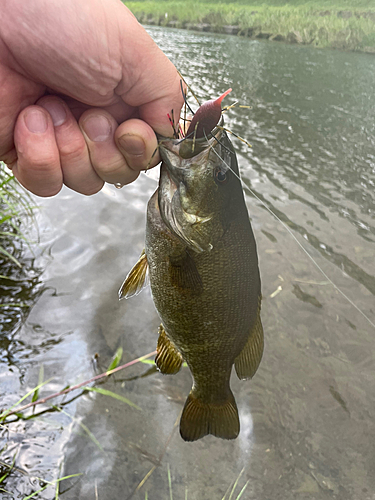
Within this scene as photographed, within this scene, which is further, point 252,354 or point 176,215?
point 252,354

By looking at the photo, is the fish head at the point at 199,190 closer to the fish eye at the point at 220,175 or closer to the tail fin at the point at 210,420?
the fish eye at the point at 220,175

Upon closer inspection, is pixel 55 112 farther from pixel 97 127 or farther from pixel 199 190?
pixel 199 190

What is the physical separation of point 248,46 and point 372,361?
16.0 m

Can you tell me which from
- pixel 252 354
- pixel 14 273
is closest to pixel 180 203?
pixel 252 354

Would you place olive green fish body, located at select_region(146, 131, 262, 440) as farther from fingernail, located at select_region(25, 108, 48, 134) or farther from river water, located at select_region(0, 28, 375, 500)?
fingernail, located at select_region(25, 108, 48, 134)

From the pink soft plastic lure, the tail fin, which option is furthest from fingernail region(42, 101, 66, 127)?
the tail fin

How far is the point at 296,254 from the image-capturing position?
491 centimetres

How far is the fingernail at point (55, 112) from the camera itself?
5.04 feet

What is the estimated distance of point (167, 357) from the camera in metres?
1.97

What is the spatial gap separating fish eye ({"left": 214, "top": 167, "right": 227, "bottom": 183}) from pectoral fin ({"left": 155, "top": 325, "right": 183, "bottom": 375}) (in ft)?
2.71

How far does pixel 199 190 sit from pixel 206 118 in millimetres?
335

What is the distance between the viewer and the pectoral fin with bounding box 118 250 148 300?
1830 millimetres

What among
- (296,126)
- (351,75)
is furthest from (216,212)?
(351,75)

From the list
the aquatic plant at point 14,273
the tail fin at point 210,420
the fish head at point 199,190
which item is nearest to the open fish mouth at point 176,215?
the fish head at point 199,190
